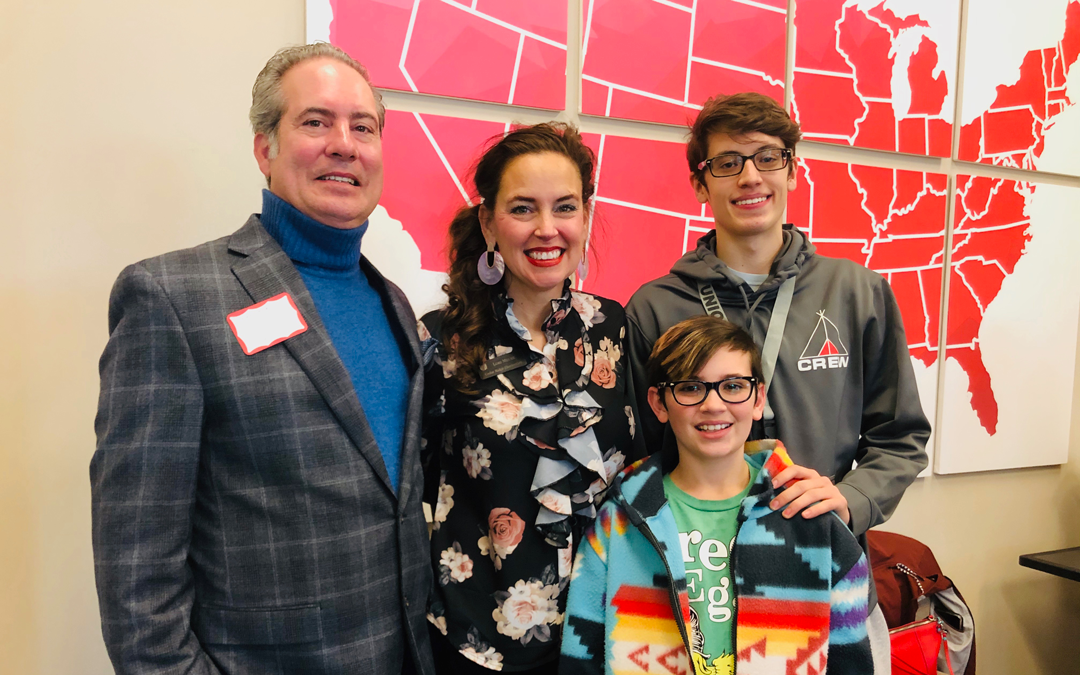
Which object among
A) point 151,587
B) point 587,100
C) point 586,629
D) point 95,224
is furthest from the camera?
point 587,100

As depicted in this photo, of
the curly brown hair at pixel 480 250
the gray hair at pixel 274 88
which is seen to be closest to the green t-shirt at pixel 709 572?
the curly brown hair at pixel 480 250

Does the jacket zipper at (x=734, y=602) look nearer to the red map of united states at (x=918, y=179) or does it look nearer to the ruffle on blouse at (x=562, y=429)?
the ruffle on blouse at (x=562, y=429)

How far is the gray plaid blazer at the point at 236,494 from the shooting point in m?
1.05

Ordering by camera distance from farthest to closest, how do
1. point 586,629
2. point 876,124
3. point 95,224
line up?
point 876,124 < point 95,224 < point 586,629

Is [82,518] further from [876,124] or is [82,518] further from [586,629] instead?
[876,124]

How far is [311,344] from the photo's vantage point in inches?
47.8

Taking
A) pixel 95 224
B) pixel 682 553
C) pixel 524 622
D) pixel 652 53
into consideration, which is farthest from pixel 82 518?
pixel 652 53

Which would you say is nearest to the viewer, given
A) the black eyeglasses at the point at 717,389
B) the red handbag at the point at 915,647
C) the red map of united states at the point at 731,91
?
the black eyeglasses at the point at 717,389

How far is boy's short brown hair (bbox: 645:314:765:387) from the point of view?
1.45 metres

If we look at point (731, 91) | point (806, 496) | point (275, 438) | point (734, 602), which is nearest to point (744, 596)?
point (734, 602)

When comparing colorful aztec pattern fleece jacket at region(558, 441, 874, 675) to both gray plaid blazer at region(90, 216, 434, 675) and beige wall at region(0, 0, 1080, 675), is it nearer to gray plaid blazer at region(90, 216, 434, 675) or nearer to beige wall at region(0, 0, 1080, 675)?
gray plaid blazer at region(90, 216, 434, 675)

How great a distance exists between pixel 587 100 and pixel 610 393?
4.03 ft

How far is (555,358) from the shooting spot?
4.94ft

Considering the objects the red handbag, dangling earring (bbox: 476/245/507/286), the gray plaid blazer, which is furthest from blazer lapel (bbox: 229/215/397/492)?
the red handbag
